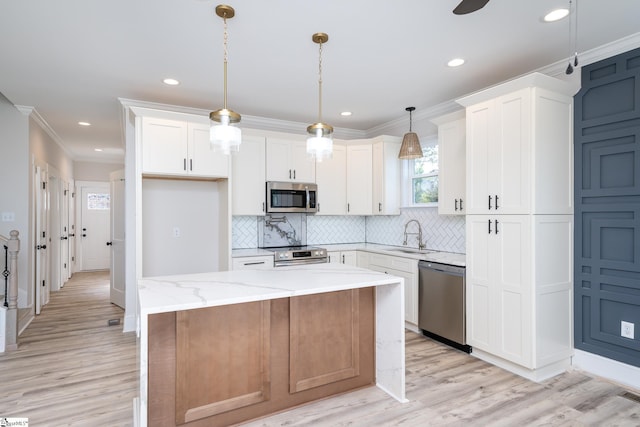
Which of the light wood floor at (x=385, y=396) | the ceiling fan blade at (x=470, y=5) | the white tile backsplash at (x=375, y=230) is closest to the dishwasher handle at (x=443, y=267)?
the white tile backsplash at (x=375, y=230)

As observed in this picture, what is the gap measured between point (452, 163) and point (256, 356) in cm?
277

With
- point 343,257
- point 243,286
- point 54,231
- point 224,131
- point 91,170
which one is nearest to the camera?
point 224,131

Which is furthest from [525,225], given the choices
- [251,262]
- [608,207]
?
[251,262]

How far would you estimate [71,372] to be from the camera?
3.03 meters

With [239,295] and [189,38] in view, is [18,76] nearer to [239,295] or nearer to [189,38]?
[189,38]

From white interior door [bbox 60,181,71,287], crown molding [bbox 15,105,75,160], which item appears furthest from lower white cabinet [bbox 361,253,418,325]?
white interior door [bbox 60,181,71,287]

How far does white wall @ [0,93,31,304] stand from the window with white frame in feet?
15.9

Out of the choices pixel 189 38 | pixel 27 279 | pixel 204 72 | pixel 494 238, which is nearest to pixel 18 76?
pixel 204 72

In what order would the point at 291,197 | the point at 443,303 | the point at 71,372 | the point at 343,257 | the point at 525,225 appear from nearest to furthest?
the point at 525,225, the point at 71,372, the point at 443,303, the point at 291,197, the point at 343,257

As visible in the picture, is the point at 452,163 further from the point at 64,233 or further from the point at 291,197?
the point at 64,233

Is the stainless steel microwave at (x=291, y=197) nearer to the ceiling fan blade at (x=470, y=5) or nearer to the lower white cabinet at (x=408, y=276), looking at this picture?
the lower white cabinet at (x=408, y=276)

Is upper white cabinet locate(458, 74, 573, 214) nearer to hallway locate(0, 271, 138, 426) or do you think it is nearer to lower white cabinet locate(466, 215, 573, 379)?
lower white cabinet locate(466, 215, 573, 379)

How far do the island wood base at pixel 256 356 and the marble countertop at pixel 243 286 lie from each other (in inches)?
5.2

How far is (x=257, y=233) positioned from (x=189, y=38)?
2.65m
